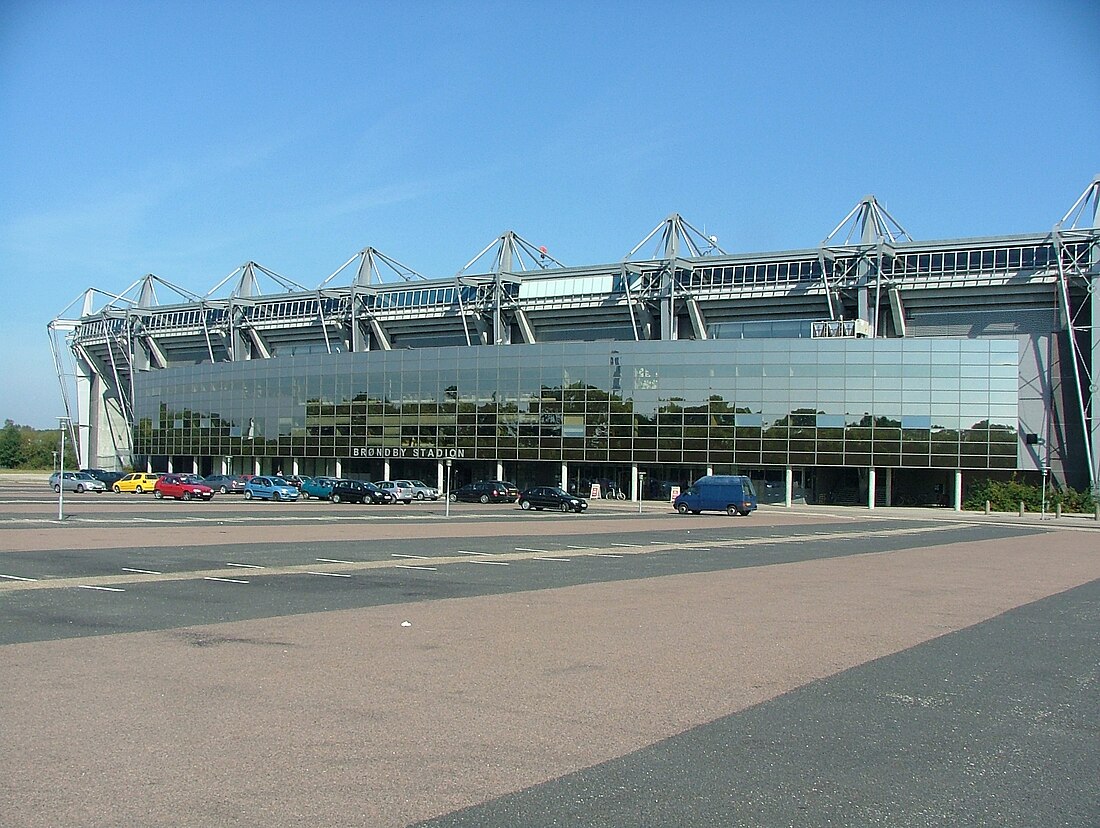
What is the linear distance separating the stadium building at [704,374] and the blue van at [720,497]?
57.9ft

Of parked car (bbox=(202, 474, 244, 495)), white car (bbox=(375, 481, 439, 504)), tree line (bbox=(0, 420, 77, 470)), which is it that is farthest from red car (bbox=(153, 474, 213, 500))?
tree line (bbox=(0, 420, 77, 470))

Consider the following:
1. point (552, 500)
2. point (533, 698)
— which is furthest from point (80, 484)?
point (533, 698)

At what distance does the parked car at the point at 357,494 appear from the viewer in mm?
63625

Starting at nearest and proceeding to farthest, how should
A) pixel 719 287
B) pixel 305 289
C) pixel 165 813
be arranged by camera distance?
1. pixel 165 813
2. pixel 719 287
3. pixel 305 289

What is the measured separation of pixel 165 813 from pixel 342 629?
708 centimetres

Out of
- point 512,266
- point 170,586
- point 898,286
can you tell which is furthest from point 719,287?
point 170,586

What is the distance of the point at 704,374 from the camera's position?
8512cm

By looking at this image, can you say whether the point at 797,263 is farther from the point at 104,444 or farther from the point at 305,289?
the point at 104,444

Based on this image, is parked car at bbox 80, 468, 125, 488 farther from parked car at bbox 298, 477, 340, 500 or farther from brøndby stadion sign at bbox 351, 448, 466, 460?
brøndby stadion sign at bbox 351, 448, 466, 460

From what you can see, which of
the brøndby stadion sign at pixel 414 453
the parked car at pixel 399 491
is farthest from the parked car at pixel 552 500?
the brøndby stadion sign at pixel 414 453

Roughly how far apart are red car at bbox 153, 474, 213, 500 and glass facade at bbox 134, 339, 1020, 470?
31.9m

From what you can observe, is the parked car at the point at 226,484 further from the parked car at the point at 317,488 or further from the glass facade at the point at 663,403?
the glass facade at the point at 663,403

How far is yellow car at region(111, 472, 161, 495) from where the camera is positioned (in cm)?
7481

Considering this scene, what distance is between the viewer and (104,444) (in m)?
131
